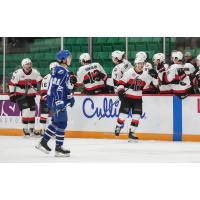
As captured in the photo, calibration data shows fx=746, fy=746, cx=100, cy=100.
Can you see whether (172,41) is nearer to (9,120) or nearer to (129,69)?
(129,69)

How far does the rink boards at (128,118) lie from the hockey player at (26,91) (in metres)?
0.42

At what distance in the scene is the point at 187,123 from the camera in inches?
487

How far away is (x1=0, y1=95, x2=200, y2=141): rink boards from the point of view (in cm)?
1240

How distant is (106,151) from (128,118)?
7.21 feet

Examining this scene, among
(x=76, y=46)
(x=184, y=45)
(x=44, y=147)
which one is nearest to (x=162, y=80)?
(x=184, y=45)

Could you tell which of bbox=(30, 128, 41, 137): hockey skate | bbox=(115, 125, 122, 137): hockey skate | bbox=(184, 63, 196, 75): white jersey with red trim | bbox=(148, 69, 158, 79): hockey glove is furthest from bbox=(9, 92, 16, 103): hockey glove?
bbox=(184, 63, 196, 75): white jersey with red trim

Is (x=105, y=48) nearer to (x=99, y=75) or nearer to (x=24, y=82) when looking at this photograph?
(x=99, y=75)

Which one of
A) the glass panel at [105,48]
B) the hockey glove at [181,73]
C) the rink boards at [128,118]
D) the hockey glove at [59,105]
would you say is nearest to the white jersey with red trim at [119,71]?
the rink boards at [128,118]

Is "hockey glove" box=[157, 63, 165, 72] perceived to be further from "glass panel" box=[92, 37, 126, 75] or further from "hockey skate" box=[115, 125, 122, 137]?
"glass panel" box=[92, 37, 126, 75]

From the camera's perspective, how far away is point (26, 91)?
1331 centimetres

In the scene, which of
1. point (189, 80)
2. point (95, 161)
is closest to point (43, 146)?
point (95, 161)

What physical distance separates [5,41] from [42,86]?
10.1ft

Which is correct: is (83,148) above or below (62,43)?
below

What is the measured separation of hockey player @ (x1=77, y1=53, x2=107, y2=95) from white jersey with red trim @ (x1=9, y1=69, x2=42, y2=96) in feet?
2.55
